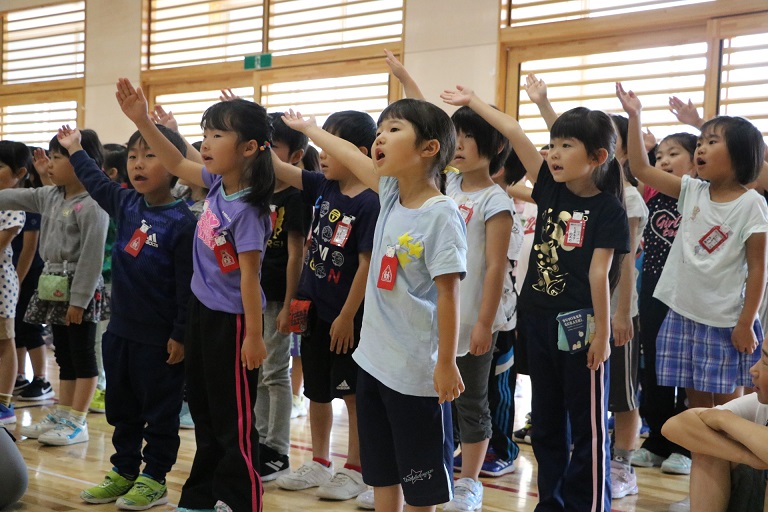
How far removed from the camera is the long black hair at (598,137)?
7.51 feet

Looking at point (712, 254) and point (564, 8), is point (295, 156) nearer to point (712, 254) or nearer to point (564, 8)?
point (712, 254)

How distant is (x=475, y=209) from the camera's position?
2588 millimetres

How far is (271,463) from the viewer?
2.93 meters

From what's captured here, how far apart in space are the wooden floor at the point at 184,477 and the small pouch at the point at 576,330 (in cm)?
75

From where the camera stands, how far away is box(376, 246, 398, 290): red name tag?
74.8 inches

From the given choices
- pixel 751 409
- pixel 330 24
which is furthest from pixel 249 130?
pixel 330 24

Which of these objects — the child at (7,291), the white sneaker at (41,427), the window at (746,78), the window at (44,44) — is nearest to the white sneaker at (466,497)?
the white sneaker at (41,427)

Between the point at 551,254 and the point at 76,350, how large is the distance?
6.56 ft

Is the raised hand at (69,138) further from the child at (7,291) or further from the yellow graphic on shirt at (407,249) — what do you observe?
→ the yellow graphic on shirt at (407,249)

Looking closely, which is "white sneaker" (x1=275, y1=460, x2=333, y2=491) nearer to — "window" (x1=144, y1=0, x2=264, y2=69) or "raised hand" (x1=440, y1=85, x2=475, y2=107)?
"raised hand" (x1=440, y1=85, x2=475, y2=107)

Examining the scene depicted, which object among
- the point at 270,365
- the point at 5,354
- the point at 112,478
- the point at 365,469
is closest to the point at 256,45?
the point at 5,354

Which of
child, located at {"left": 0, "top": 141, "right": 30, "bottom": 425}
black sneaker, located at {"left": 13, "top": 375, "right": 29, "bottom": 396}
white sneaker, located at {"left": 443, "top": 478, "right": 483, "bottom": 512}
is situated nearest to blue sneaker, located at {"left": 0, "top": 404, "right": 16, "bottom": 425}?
child, located at {"left": 0, "top": 141, "right": 30, "bottom": 425}

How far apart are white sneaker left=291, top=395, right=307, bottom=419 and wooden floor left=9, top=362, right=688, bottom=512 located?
0.40 metres

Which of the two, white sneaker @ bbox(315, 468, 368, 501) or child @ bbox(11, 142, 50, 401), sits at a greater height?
child @ bbox(11, 142, 50, 401)
